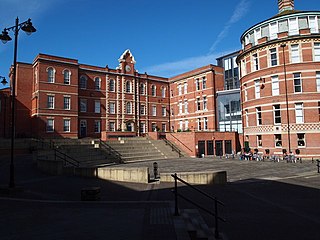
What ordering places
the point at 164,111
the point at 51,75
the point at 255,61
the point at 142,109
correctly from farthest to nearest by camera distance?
the point at 164,111 → the point at 142,109 → the point at 51,75 → the point at 255,61

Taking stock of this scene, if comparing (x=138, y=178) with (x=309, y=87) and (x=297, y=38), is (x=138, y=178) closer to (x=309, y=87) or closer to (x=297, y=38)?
(x=309, y=87)

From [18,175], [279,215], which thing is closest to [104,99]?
[18,175]

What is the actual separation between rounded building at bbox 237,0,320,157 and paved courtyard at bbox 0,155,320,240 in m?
15.1

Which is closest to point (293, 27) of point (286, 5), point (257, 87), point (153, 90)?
point (286, 5)

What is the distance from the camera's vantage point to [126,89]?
1837 inches

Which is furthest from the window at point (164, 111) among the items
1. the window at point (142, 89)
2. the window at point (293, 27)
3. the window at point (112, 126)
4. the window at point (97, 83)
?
the window at point (293, 27)

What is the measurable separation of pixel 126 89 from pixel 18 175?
31540 millimetres

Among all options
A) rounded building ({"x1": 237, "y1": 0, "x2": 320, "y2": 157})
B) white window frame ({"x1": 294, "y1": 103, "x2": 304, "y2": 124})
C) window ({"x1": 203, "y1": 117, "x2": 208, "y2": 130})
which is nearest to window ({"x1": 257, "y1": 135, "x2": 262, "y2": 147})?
rounded building ({"x1": 237, "y1": 0, "x2": 320, "y2": 157})

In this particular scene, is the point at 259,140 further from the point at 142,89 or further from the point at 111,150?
the point at 142,89

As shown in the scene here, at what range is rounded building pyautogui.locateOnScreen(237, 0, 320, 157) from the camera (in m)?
28.1

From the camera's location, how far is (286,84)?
2897 centimetres

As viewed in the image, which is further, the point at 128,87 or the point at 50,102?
the point at 128,87

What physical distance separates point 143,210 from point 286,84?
2635 centimetres

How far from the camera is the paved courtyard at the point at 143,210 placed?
21.6ft
